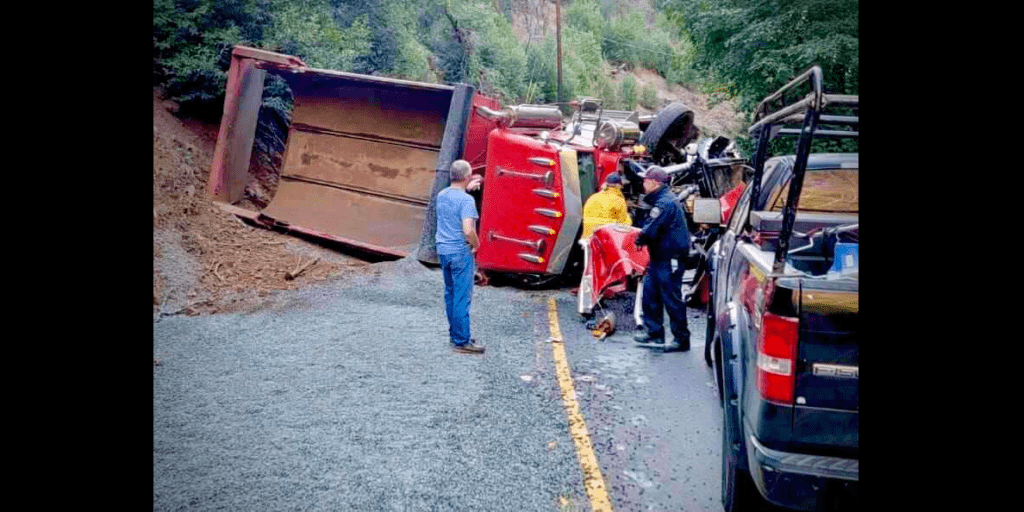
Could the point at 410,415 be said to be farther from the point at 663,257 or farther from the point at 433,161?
the point at 433,161

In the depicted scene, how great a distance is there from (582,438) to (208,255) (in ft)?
20.3

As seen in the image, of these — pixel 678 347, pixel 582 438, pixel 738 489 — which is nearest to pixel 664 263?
pixel 678 347

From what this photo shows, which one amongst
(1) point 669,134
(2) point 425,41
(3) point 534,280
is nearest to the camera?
(3) point 534,280

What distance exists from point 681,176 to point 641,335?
140 inches

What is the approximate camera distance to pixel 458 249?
6.94 meters

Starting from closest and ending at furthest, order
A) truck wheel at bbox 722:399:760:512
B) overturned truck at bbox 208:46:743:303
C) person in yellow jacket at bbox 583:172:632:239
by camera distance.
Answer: truck wheel at bbox 722:399:760:512
person in yellow jacket at bbox 583:172:632:239
overturned truck at bbox 208:46:743:303

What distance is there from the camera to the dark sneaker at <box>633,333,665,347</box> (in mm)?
7554

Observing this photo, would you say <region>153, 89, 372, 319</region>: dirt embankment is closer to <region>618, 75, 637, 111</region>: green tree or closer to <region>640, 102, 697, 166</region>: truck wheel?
<region>640, 102, 697, 166</region>: truck wheel

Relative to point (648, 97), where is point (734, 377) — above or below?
below

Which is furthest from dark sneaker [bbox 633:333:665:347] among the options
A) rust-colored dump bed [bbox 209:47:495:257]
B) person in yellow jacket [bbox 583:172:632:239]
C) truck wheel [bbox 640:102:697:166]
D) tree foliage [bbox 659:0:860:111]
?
tree foliage [bbox 659:0:860:111]

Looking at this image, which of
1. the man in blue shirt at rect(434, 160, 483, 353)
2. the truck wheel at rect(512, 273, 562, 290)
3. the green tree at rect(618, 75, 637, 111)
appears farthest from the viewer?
the green tree at rect(618, 75, 637, 111)

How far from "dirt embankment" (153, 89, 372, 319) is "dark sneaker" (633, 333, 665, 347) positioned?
12.9 ft

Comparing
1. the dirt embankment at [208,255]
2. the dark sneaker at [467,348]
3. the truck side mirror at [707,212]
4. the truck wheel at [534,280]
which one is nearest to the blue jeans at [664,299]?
the truck side mirror at [707,212]
